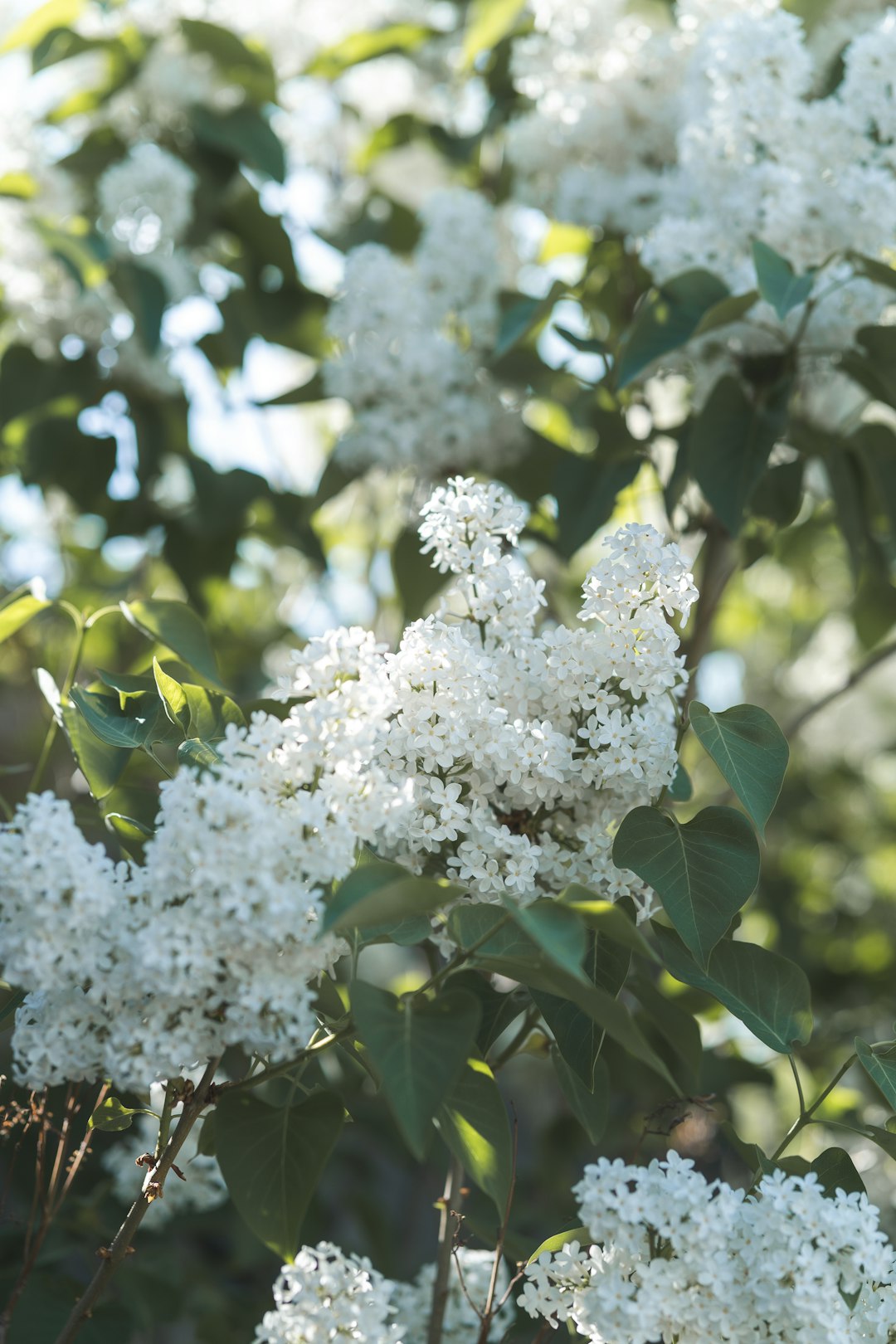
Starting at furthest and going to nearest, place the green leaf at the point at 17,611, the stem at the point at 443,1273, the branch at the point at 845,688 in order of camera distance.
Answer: the branch at the point at 845,688 < the green leaf at the point at 17,611 < the stem at the point at 443,1273

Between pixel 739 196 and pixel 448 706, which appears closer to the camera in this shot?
pixel 448 706

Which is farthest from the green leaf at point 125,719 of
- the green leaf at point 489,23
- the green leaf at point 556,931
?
the green leaf at point 489,23

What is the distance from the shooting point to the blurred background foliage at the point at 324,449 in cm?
158

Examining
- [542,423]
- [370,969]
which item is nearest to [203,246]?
[542,423]

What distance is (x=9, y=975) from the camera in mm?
754

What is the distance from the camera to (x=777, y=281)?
4.30ft

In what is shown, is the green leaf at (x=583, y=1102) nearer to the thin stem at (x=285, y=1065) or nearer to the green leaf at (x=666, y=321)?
the thin stem at (x=285, y=1065)

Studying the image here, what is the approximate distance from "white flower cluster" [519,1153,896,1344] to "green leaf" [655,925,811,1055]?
0.45 feet

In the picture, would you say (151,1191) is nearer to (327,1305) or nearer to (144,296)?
(327,1305)

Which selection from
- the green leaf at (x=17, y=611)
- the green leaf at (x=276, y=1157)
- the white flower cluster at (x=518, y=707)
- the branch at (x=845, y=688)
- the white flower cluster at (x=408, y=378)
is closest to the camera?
the green leaf at (x=276, y=1157)

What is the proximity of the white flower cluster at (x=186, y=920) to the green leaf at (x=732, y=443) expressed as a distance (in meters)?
0.85

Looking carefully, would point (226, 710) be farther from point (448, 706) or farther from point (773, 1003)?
point (773, 1003)

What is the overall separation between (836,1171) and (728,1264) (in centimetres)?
18

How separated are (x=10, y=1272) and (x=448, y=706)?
94 centimetres
